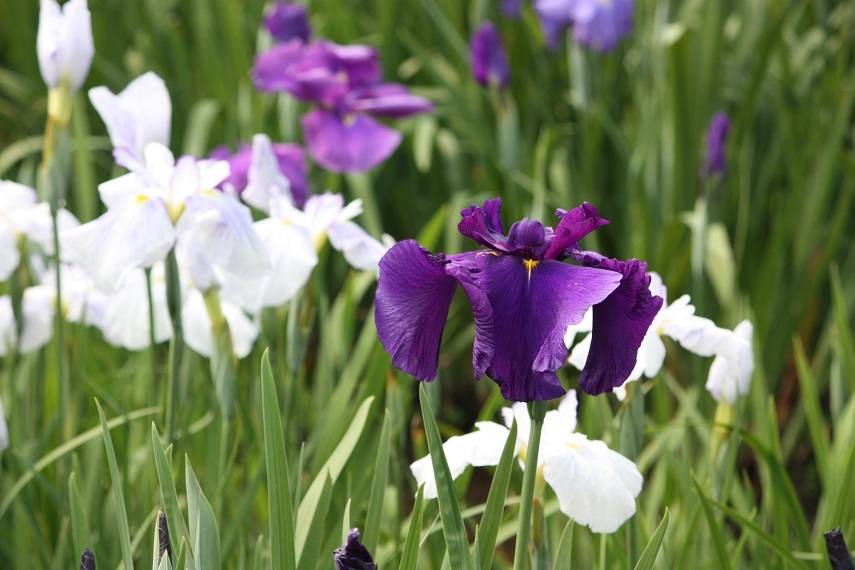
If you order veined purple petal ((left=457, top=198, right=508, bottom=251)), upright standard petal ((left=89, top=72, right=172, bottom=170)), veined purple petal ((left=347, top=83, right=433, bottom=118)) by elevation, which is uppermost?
veined purple petal ((left=457, top=198, right=508, bottom=251))

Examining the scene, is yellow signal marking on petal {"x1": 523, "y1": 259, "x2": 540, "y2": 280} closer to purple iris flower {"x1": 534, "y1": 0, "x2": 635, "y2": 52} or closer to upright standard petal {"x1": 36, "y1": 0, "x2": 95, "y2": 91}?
upright standard petal {"x1": 36, "y1": 0, "x2": 95, "y2": 91}

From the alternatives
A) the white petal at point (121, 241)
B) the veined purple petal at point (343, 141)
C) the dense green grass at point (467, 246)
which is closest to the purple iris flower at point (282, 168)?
the veined purple petal at point (343, 141)

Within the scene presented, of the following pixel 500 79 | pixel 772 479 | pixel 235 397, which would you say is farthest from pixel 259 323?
pixel 500 79

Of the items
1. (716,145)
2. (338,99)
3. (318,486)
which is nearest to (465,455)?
(318,486)

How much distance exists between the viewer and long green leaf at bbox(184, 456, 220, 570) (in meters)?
0.94

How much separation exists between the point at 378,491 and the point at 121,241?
42cm

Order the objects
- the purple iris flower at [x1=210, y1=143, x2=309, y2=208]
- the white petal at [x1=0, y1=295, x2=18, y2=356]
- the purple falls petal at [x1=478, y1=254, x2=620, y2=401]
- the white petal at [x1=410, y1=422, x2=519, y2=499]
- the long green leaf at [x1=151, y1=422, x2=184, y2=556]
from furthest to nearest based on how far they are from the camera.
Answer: the purple iris flower at [x1=210, y1=143, x2=309, y2=208]
the white petal at [x1=0, y1=295, x2=18, y2=356]
the white petal at [x1=410, y1=422, x2=519, y2=499]
the long green leaf at [x1=151, y1=422, x2=184, y2=556]
the purple falls petal at [x1=478, y1=254, x2=620, y2=401]

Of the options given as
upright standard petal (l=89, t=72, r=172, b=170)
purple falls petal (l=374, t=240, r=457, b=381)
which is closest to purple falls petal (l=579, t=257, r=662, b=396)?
purple falls petal (l=374, t=240, r=457, b=381)

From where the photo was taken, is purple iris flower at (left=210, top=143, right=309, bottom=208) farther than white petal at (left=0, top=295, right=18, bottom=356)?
Yes

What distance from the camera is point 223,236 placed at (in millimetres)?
1182

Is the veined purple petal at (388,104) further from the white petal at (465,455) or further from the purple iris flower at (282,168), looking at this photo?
the white petal at (465,455)

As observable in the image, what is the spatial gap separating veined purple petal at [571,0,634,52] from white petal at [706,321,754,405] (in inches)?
61.1

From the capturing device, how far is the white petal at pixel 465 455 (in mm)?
1027

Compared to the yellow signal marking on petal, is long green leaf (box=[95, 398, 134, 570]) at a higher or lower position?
lower
